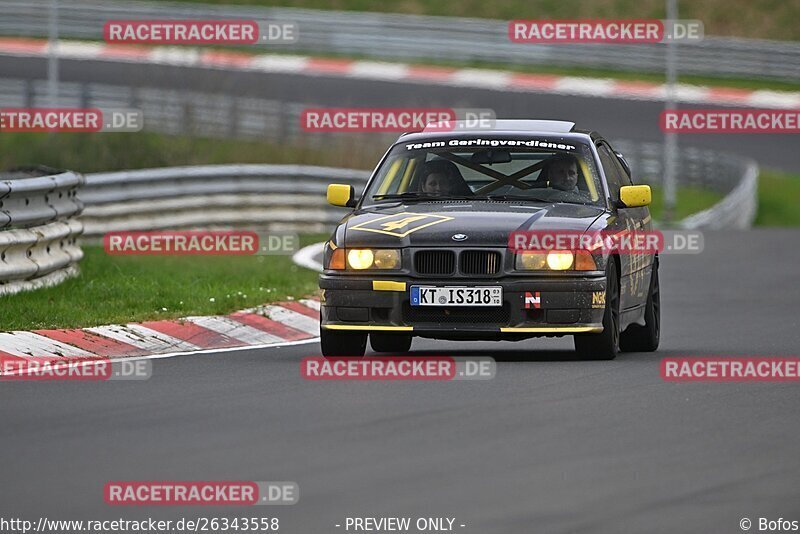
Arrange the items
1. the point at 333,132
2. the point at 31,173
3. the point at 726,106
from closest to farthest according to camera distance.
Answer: the point at 31,173 → the point at 333,132 → the point at 726,106

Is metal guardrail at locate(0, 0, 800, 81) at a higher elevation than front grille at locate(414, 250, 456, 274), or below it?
higher

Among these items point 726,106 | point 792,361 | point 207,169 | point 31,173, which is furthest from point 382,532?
point 726,106

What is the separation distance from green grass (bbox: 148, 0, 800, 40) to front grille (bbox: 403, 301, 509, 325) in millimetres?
41330

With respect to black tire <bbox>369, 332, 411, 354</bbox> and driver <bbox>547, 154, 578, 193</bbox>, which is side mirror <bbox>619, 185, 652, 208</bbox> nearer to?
driver <bbox>547, 154, 578, 193</bbox>

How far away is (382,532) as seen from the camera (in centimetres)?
678

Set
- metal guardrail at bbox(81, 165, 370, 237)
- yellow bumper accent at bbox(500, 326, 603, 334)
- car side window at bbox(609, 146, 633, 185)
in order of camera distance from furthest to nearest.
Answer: metal guardrail at bbox(81, 165, 370, 237) → car side window at bbox(609, 146, 633, 185) → yellow bumper accent at bbox(500, 326, 603, 334)

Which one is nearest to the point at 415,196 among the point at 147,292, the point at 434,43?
the point at 147,292

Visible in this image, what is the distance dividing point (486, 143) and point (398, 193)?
26.4 inches

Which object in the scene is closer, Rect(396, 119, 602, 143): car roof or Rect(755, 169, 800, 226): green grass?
Rect(396, 119, 602, 143): car roof

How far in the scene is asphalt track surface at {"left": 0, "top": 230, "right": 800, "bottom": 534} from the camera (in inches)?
282

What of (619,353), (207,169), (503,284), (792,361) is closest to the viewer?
(503,284)

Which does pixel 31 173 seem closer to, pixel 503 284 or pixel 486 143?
pixel 486 143

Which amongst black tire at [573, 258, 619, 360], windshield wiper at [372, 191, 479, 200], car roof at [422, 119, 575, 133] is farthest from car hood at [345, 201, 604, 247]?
car roof at [422, 119, 575, 133]

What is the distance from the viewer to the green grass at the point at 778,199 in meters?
35.2
